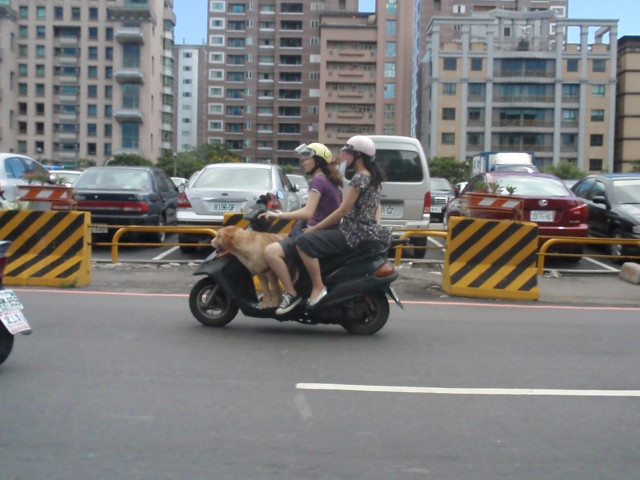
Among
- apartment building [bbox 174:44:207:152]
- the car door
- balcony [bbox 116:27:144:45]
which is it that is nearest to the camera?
the car door

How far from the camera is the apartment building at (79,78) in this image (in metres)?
83.0

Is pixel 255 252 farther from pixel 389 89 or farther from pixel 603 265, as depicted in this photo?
pixel 389 89

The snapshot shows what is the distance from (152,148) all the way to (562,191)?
254 feet

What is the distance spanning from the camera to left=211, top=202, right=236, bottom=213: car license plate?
13305mm

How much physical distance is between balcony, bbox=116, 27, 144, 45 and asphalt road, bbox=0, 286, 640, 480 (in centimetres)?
7830

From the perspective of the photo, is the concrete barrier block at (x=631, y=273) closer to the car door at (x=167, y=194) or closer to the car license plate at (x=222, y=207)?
the car license plate at (x=222, y=207)

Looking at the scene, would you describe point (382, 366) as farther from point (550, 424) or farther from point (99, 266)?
point (99, 266)

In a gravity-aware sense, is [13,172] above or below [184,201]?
above

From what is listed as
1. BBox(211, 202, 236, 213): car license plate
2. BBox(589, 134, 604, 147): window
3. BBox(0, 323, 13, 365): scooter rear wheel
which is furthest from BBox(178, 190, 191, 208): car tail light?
BBox(589, 134, 604, 147): window

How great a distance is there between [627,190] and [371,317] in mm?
8611

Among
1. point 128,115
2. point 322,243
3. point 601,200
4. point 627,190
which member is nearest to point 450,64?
point 128,115

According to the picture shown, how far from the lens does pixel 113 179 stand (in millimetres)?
15086

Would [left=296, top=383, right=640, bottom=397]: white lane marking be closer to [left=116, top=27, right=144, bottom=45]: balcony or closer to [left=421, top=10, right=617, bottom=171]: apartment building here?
[left=421, top=10, right=617, bottom=171]: apartment building

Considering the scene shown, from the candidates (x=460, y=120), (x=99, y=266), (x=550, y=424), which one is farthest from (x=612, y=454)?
(x=460, y=120)
